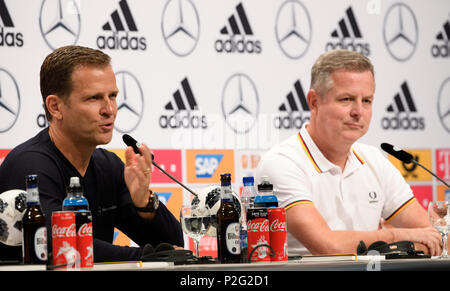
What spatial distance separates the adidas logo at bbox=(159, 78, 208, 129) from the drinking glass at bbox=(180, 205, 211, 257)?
5.67 ft

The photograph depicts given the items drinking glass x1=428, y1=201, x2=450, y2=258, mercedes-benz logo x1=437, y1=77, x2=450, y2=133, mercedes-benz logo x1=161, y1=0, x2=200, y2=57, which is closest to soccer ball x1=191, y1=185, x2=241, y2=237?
drinking glass x1=428, y1=201, x2=450, y2=258

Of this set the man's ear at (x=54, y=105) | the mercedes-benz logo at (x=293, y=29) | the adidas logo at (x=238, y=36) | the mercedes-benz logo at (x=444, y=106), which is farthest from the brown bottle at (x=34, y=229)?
the mercedes-benz logo at (x=444, y=106)

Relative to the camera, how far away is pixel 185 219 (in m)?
2.03

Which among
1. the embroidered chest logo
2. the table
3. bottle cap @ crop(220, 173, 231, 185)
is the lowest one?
the table

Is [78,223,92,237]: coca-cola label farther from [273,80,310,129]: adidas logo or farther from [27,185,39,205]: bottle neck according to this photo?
[273,80,310,129]: adidas logo

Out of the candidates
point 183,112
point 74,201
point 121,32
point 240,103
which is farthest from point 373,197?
point 74,201

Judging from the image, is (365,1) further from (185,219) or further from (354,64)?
(185,219)

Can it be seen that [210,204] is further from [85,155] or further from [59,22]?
[59,22]

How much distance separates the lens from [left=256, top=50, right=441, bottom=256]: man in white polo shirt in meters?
3.04

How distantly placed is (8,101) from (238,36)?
137 cm

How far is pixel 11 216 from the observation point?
1834mm

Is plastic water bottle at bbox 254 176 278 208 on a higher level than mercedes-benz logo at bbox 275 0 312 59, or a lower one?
lower

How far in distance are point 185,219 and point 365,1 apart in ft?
8.84
